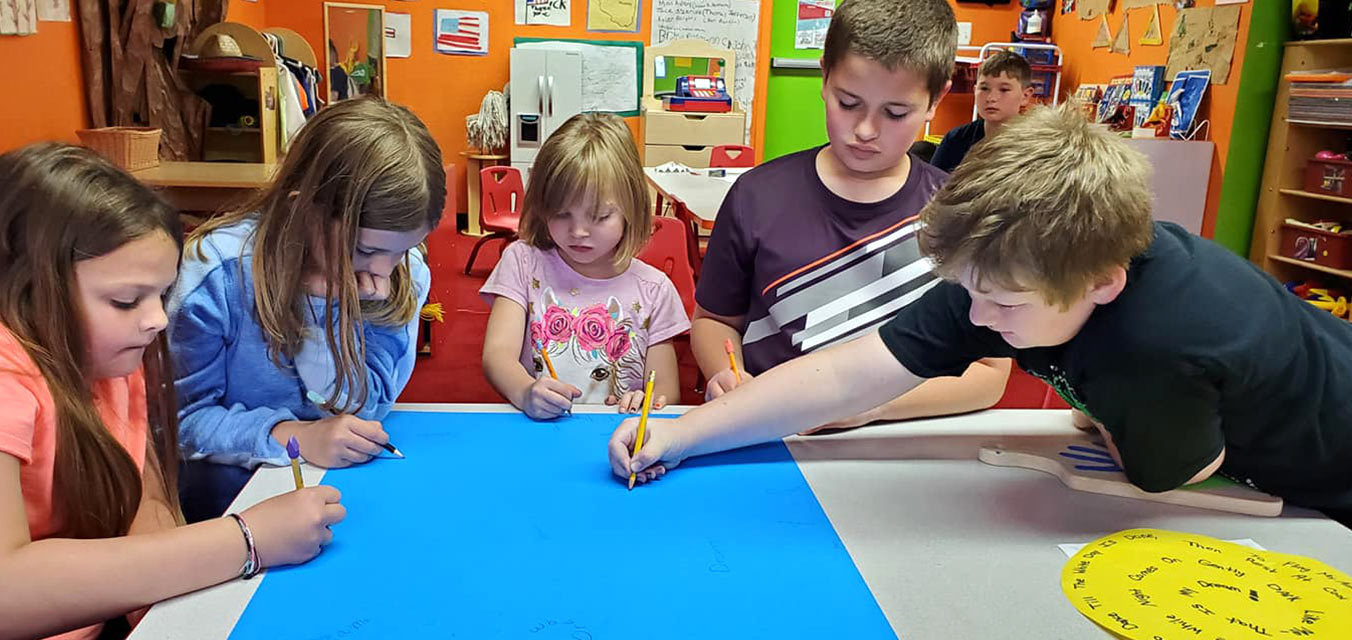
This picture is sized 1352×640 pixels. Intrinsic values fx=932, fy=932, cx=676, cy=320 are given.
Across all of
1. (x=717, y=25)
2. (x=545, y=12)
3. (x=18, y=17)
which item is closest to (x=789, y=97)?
(x=717, y=25)

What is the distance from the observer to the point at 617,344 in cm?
161

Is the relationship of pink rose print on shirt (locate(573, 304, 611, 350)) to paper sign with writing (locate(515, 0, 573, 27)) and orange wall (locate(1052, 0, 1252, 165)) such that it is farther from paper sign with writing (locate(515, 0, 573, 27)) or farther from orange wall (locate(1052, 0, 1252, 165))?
paper sign with writing (locate(515, 0, 573, 27))

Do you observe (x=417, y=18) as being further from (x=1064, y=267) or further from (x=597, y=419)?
(x=1064, y=267)

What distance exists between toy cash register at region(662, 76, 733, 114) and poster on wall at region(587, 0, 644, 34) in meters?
0.61

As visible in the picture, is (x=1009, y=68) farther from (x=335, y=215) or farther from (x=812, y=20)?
(x=335, y=215)

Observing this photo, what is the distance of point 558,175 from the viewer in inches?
60.4

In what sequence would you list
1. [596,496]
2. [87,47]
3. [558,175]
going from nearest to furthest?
1. [596,496]
2. [558,175]
3. [87,47]

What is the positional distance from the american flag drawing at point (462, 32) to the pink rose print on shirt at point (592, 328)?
4.63 meters

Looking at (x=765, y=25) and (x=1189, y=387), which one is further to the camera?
(x=765, y=25)

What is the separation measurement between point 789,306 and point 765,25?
16.2 feet

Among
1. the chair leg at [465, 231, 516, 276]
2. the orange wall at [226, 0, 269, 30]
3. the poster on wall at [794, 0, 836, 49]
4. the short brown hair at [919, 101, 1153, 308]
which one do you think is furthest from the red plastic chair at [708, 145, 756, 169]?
the short brown hair at [919, 101, 1153, 308]

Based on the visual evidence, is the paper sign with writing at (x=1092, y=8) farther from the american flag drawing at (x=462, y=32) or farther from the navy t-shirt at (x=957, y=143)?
the american flag drawing at (x=462, y=32)

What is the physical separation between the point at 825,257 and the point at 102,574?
3.11 feet

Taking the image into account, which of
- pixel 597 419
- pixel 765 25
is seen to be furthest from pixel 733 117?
pixel 597 419
